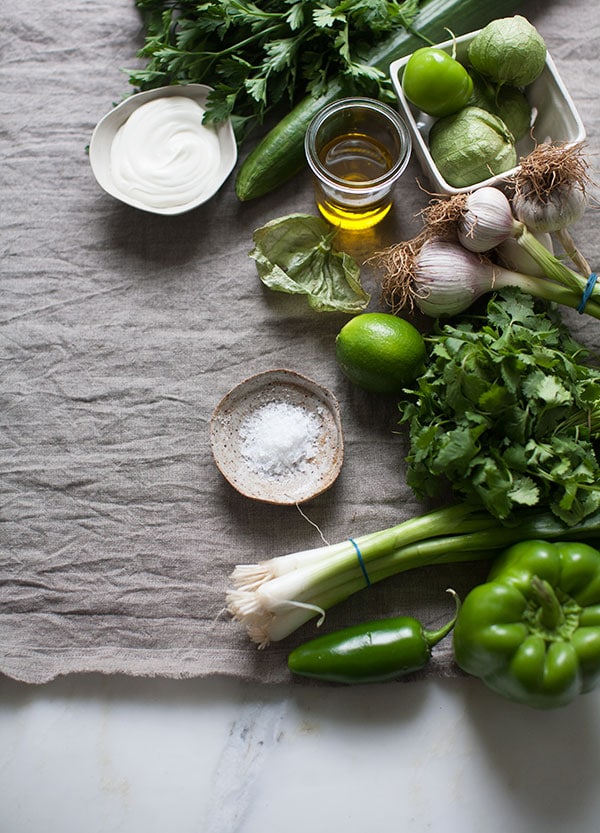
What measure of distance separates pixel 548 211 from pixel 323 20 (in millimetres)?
538

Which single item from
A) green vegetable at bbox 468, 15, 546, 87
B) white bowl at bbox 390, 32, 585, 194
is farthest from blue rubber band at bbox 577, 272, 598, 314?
green vegetable at bbox 468, 15, 546, 87

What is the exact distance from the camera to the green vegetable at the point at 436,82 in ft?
4.14

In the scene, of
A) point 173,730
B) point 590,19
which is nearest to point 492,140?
point 590,19

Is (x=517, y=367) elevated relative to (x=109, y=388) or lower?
elevated

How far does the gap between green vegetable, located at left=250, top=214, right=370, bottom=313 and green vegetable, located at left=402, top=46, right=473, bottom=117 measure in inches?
11.4

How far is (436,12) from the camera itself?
4.70ft

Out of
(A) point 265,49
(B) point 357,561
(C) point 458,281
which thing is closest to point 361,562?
(B) point 357,561

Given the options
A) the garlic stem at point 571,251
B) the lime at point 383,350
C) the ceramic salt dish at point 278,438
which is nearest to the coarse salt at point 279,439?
the ceramic salt dish at point 278,438

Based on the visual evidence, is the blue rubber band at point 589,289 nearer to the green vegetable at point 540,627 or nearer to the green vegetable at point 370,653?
the green vegetable at point 540,627

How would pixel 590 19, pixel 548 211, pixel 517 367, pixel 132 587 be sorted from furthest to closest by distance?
pixel 590 19 < pixel 132 587 < pixel 548 211 < pixel 517 367

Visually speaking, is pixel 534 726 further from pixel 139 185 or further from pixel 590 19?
pixel 590 19

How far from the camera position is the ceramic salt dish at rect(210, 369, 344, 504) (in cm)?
136

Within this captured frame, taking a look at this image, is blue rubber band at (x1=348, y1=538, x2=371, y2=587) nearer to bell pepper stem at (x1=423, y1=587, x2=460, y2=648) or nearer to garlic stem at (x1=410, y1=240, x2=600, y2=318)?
bell pepper stem at (x1=423, y1=587, x2=460, y2=648)

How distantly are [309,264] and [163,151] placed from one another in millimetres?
368
